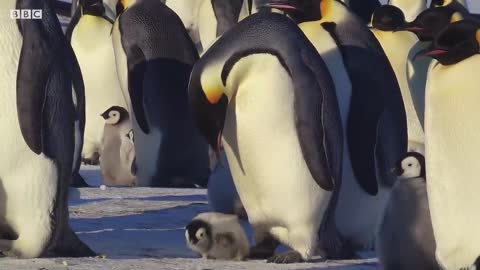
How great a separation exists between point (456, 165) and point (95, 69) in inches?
253

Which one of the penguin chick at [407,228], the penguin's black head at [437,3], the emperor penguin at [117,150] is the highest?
the penguin chick at [407,228]

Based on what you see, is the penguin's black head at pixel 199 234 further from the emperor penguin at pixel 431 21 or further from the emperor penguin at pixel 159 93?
the emperor penguin at pixel 431 21

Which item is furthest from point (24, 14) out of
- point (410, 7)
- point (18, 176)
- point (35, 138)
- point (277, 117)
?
point (410, 7)

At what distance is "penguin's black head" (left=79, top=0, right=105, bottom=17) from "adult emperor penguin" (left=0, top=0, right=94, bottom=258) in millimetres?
5601

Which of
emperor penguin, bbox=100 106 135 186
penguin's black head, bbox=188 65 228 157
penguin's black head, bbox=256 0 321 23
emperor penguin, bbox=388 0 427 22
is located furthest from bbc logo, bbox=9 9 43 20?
emperor penguin, bbox=388 0 427 22

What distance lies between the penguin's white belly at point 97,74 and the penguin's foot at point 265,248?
5.19 meters

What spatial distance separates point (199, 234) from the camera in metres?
6.62

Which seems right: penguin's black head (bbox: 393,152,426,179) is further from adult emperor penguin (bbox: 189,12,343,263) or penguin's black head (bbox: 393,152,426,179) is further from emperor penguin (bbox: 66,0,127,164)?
emperor penguin (bbox: 66,0,127,164)

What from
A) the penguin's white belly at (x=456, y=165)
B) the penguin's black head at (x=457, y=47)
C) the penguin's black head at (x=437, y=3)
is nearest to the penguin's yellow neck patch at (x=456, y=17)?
the penguin's black head at (x=437, y=3)

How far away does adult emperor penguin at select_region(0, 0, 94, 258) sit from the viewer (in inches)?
248

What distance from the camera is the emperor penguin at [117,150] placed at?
10.6 m

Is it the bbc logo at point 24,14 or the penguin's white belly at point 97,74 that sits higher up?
the bbc logo at point 24,14

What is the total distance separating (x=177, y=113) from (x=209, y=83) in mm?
3992

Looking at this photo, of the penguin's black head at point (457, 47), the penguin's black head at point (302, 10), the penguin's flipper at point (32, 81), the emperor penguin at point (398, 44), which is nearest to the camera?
the penguin's black head at point (457, 47)
